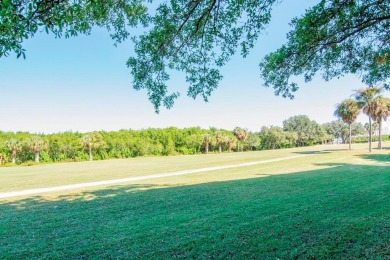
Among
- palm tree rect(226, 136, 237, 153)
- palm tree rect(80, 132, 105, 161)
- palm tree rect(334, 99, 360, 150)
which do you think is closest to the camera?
palm tree rect(334, 99, 360, 150)

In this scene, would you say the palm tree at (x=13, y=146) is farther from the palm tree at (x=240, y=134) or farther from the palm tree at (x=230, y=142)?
the palm tree at (x=240, y=134)

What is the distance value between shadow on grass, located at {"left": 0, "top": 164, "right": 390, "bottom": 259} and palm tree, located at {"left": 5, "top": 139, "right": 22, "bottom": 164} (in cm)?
4338

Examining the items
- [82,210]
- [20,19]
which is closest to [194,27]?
[20,19]

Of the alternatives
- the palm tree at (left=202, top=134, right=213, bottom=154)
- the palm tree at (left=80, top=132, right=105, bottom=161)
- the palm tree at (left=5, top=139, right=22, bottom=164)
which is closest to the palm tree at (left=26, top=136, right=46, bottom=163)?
the palm tree at (left=5, top=139, right=22, bottom=164)

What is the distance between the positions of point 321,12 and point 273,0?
3.93 feet

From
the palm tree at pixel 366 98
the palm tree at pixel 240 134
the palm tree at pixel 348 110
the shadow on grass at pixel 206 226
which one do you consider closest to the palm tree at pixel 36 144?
the shadow on grass at pixel 206 226

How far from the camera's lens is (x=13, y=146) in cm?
4594

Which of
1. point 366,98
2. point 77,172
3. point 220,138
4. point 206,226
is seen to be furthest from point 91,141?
point 206,226

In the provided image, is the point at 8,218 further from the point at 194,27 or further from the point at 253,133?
the point at 253,133

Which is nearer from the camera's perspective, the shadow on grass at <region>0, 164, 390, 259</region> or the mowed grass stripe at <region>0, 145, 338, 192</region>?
the shadow on grass at <region>0, 164, 390, 259</region>

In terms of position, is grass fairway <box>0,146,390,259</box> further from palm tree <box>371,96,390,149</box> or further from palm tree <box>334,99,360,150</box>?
palm tree <box>334,99,360,150</box>

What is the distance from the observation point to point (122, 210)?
8.04 metres

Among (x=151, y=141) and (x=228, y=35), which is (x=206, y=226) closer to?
(x=228, y=35)

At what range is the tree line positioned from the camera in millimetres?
48094
